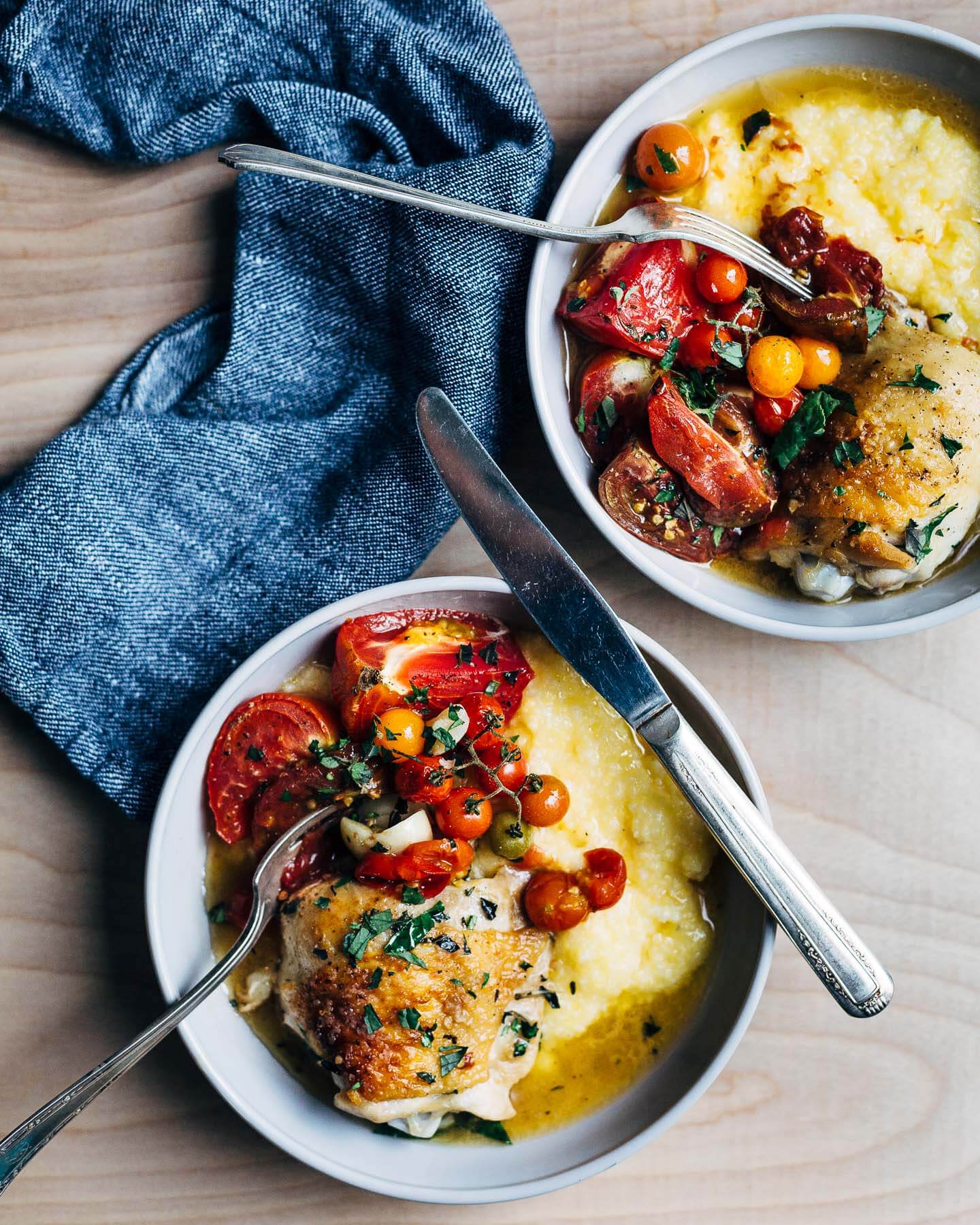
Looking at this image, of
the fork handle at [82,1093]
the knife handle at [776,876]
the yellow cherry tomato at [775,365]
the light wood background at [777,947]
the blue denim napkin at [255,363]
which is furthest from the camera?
the light wood background at [777,947]

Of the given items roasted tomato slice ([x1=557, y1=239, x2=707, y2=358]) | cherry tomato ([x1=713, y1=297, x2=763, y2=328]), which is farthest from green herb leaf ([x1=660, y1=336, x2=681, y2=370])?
cherry tomato ([x1=713, y1=297, x2=763, y2=328])

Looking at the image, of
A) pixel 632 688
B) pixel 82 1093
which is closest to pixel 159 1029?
pixel 82 1093

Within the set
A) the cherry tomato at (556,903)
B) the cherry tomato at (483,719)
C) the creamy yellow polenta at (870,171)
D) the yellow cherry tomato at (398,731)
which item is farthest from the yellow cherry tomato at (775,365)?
the cherry tomato at (556,903)

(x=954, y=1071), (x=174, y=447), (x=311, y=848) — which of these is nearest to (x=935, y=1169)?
(x=954, y=1071)

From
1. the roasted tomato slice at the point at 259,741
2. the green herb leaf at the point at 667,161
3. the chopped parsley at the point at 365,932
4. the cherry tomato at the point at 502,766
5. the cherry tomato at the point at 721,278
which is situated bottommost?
the chopped parsley at the point at 365,932

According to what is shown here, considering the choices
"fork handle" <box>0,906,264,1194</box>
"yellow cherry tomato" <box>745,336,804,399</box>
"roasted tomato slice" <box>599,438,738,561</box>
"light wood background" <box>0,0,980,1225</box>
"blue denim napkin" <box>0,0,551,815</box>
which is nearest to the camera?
"fork handle" <box>0,906,264,1194</box>

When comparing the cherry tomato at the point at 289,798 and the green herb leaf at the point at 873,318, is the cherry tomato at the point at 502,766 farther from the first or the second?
the green herb leaf at the point at 873,318

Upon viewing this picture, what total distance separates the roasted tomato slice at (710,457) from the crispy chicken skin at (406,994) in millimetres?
1221

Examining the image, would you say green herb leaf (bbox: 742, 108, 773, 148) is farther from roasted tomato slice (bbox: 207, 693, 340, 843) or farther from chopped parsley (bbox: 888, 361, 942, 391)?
roasted tomato slice (bbox: 207, 693, 340, 843)

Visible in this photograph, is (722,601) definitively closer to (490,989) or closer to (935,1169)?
(490,989)

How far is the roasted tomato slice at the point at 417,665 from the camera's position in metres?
2.64

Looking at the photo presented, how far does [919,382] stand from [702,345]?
57 cm

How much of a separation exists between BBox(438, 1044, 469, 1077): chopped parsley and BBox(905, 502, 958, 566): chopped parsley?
177 cm

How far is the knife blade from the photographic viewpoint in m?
2.50
